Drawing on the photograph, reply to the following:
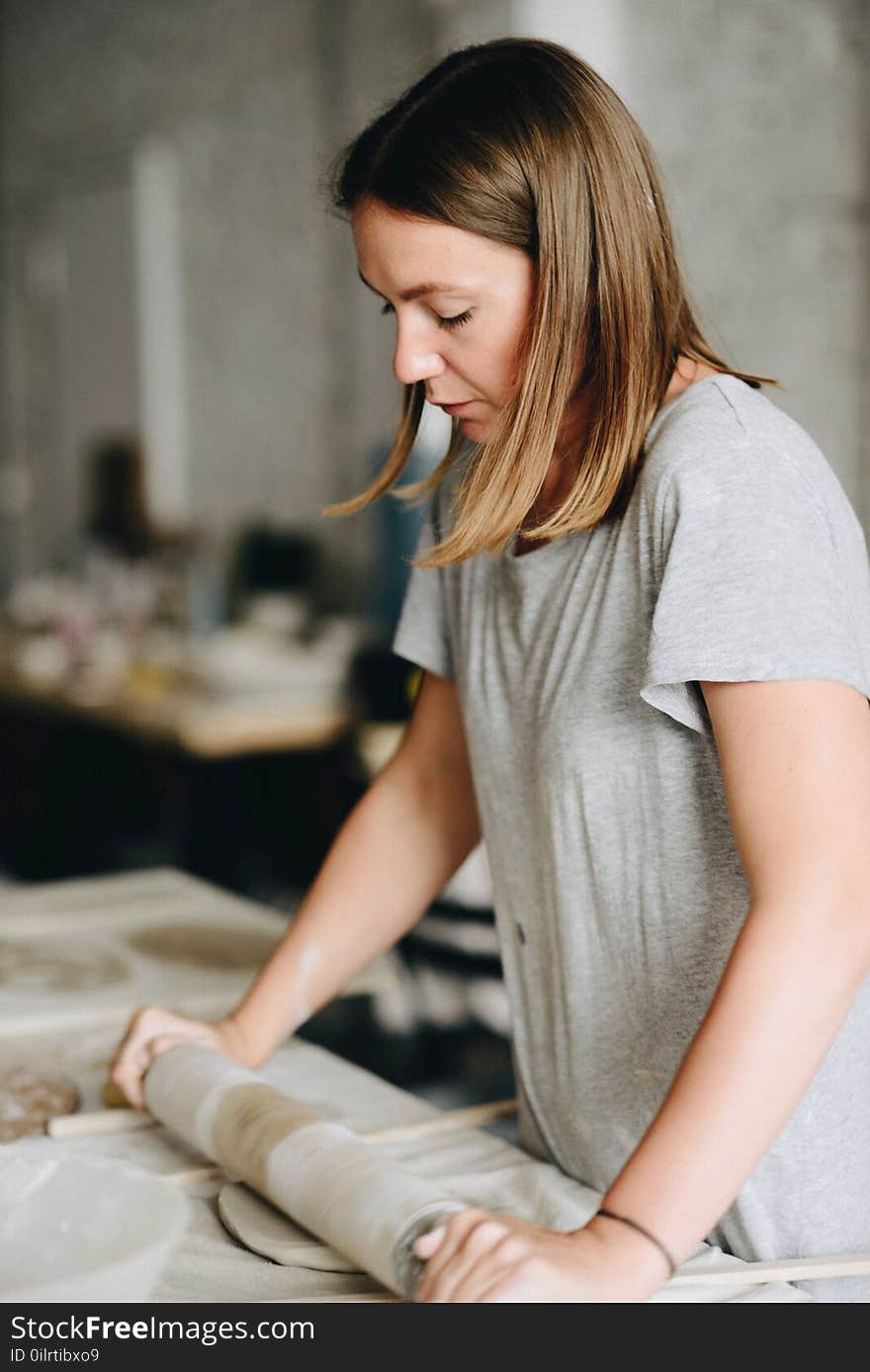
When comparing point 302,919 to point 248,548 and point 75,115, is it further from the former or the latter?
point 75,115

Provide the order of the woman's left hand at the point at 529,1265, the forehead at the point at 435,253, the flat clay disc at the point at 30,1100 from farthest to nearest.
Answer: the flat clay disc at the point at 30,1100 → the forehead at the point at 435,253 → the woman's left hand at the point at 529,1265

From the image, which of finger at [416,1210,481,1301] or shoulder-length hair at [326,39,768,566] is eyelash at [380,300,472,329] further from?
finger at [416,1210,481,1301]

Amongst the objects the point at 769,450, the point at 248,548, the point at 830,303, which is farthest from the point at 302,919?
the point at 248,548

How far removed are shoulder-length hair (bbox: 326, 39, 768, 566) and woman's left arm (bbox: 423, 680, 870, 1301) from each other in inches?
8.1

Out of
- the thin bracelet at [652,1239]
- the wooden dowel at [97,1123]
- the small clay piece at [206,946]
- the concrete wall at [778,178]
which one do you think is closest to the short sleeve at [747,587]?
the thin bracelet at [652,1239]

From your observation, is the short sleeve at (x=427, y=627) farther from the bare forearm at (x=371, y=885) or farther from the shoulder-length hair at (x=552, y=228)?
the shoulder-length hair at (x=552, y=228)

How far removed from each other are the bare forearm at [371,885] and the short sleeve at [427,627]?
10 cm

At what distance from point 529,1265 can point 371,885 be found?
1.83 ft

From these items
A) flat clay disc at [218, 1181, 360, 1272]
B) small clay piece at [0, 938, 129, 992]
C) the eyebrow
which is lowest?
small clay piece at [0, 938, 129, 992]

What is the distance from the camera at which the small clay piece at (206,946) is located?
1465 mm

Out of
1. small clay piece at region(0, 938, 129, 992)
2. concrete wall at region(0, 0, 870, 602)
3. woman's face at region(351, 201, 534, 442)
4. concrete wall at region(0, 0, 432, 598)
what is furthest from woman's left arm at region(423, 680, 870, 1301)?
concrete wall at region(0, 0, 432, 598)

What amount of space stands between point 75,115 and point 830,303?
4.11 metres

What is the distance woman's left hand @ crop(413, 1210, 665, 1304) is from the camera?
0.68m

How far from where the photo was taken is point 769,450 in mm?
834
